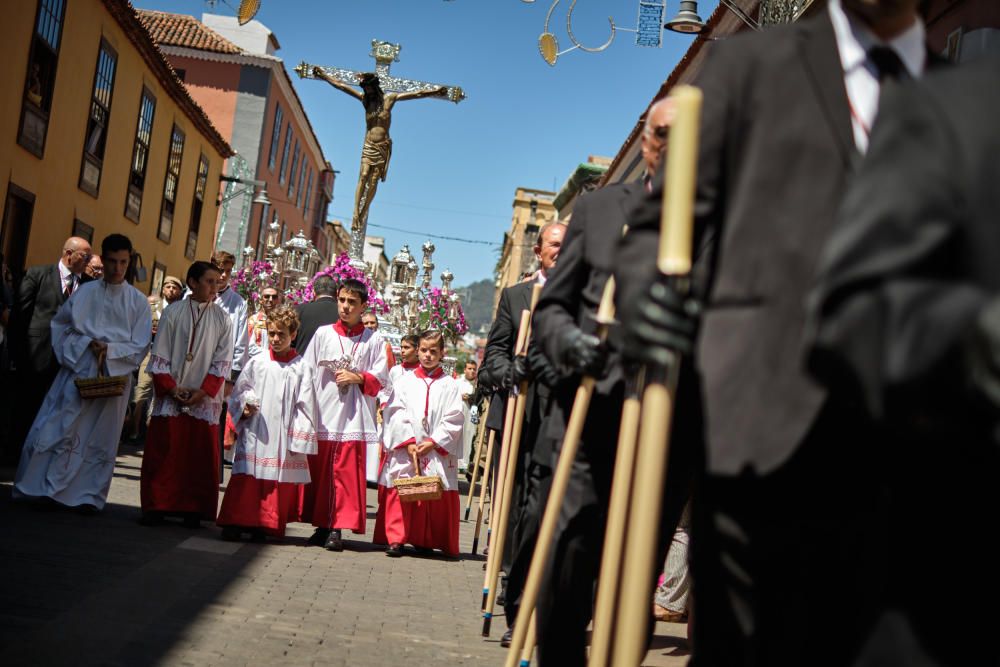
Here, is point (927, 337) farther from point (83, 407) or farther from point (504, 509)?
point (83, 407)

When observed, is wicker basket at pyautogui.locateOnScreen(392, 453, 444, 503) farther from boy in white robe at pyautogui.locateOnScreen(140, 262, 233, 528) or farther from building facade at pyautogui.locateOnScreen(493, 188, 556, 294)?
building facade at pyautogui.locateOnScreen(493, 188, 556, 294)

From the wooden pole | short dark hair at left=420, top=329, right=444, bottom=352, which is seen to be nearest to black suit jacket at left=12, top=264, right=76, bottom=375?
short dark hair at left=420, top=329, right=444, bottom=352

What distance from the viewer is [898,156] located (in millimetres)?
1841

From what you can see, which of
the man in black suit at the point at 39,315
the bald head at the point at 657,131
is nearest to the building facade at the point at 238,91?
the man in black suit at the point at 39,315

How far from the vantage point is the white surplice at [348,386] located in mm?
9789

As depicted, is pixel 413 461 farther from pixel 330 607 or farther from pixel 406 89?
pixel 406 89

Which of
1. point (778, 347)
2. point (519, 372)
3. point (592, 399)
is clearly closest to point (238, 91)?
point (519, 372)

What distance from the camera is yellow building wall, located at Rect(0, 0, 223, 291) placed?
18.8m

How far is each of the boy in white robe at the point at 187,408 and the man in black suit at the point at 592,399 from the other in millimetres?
5942

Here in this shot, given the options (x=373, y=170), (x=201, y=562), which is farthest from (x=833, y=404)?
(x=373, y=170)

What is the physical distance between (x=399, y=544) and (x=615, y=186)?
19.4 feet

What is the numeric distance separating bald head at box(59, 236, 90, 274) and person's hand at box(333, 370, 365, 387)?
321 cm

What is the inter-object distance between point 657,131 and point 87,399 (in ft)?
23.4

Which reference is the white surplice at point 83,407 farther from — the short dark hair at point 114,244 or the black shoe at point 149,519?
the black shoe at point 149,519
